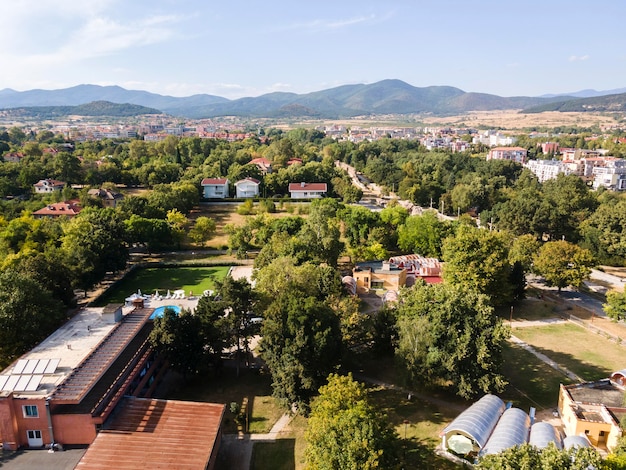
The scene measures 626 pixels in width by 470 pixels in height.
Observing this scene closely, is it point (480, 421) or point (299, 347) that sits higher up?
point (299, 347)

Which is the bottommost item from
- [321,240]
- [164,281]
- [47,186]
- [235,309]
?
[164,281]

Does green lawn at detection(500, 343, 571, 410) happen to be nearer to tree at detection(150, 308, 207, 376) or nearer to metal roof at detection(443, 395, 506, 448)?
metal roof at detection(443, 395, 506, 448)

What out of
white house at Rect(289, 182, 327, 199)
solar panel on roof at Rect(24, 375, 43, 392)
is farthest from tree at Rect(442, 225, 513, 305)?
white house at Rect(289, 182, 327, 199)

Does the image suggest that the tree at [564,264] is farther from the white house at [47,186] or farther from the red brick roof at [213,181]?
the white house at [47,186]

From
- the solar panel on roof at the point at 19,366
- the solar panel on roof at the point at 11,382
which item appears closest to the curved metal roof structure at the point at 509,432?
the solar panel on roof at the point at 11,382

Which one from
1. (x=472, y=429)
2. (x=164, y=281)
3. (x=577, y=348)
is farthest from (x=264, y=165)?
(x=472, y=429)

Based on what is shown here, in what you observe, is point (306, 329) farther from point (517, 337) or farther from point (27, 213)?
point (27, 213)

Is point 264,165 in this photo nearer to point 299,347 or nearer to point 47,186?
point 47,186
